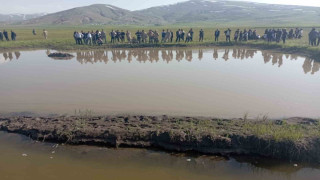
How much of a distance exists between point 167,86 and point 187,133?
491 cm

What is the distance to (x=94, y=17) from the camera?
122 m

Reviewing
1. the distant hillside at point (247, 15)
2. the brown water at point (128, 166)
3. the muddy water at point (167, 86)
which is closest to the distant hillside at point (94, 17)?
the distant hillside at point (247, 15)

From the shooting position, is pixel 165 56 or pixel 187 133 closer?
pixel 187 133

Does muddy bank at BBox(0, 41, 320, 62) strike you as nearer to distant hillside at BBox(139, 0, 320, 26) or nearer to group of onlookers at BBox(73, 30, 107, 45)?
group of onlookers at BBox(73, 30, 107, 45)

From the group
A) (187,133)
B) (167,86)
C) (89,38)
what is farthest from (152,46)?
(187,133)

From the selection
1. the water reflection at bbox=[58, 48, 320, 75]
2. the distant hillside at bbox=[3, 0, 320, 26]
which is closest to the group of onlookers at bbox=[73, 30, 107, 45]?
the water reflection at bbox=[58, 48, 320, 75]

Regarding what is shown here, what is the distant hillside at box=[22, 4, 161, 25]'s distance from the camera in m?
113

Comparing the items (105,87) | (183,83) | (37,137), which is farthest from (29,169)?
(183,83)

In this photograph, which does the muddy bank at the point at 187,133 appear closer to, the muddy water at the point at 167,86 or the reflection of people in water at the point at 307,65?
the muddy water at the point at 167,86

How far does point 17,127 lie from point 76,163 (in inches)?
119

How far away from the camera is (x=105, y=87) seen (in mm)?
12656

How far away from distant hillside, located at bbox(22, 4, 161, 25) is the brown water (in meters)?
106

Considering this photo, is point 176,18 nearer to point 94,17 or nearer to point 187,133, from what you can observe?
point 94,17

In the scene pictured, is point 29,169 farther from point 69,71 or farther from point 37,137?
point 69,71
